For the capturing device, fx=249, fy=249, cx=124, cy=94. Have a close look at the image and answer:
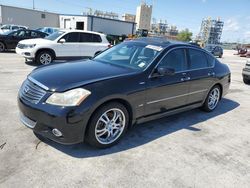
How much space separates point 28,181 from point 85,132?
3.06ft

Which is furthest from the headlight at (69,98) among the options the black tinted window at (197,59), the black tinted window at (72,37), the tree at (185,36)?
the tree at (185,36)

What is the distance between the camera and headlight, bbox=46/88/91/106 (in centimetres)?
317

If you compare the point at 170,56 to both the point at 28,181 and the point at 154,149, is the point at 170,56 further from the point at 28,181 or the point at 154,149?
the point at 28,181

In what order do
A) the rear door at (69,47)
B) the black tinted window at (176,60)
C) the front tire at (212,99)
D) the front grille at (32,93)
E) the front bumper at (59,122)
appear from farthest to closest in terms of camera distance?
the rear door at (69,47) < the front tire at (212,99) < the black tinted window at (176,60) < the front grille at (32,93) < the front bumper at (59,122)

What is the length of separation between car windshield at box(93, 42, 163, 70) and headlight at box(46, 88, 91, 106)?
3.99ft

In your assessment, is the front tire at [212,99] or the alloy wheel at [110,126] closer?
the alloy wheel at [110,126]

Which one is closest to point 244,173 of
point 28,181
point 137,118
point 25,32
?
point 137,118

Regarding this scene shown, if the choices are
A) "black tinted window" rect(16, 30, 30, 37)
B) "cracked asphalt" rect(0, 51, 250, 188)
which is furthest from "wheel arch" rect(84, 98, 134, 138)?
"black tinted window" rect(16, 30, 30, 37)

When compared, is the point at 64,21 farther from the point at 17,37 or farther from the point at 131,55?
the point at 131,55

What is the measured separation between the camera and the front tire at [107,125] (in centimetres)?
341


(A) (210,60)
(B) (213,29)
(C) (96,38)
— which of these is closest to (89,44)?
(C) (96,38)

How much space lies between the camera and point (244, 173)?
Answer: 3385mm

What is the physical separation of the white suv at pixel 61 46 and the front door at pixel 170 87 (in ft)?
24.3

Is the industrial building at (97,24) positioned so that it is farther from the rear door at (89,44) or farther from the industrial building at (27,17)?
the rear door at (89,44)
